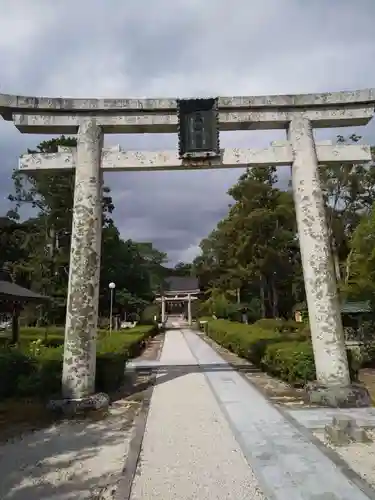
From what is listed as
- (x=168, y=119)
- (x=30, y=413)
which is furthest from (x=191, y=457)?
(x=168, y=119)

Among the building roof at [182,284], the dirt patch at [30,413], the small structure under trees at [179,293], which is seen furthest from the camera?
the building roof at [182,284]

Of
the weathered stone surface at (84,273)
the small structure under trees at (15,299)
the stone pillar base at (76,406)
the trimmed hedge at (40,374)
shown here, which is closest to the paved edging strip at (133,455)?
the stone pillar base at (76,406)

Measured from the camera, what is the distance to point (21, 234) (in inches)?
1350

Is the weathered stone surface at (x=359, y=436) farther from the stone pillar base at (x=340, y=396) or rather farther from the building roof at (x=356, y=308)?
the building roof at (x=356, y=308)

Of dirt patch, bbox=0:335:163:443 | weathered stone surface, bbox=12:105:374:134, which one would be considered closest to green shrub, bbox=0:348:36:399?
dirt patch, bbox=0:335:163:443

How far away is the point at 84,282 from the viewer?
8.74 m

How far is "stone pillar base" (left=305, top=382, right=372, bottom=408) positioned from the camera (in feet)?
27.2

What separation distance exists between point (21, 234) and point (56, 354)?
84.2 ft

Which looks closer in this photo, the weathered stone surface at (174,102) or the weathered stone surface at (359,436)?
the weathered stone surface at (359,436)

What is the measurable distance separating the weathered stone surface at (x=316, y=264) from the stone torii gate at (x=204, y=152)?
0.07ft

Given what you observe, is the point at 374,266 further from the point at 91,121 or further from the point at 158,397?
the point at 91,121

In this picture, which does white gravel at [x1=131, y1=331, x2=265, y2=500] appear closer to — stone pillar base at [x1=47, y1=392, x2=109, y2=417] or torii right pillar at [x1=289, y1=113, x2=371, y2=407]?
stone pillar base at [x1=47, y1=392, x2=109, y2=417]

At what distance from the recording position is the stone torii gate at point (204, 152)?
8.82m

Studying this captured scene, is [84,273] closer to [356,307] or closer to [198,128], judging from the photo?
[198,128]
